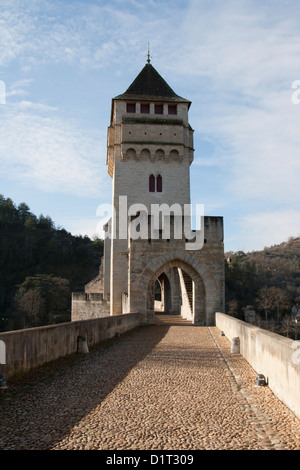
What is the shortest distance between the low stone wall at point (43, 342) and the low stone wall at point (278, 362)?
3253 mm

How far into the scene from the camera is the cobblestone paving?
136 inches

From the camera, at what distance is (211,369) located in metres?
6.89

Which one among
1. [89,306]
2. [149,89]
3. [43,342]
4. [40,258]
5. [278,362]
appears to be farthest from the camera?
[40,258]

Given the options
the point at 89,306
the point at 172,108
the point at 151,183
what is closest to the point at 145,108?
the point at 172,108

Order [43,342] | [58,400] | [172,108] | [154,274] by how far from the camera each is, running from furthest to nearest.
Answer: [172,108]
[154,274]
[43,342]
[58,400]

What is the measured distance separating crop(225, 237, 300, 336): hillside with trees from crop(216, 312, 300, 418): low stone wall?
35238 mm

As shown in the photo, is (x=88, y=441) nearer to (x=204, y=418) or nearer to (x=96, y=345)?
(x=204, y=418)

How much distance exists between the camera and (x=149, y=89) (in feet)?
83.8

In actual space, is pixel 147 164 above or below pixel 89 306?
above

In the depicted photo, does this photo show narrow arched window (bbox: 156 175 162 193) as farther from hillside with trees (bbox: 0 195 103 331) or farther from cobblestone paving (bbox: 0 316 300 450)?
hillside with trees (bbox: 0 195 103 331)

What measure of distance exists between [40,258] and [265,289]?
1398 inches

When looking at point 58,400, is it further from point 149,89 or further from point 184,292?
point 149,89

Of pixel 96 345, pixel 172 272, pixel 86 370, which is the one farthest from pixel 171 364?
pixel 172 272

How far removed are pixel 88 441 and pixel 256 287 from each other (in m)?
52.6
